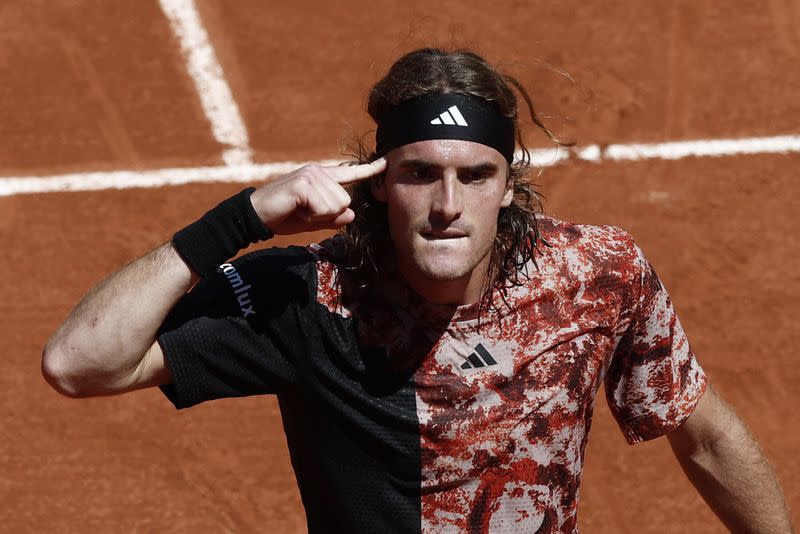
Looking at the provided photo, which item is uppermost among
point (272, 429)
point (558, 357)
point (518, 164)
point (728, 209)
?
point (518, 164)

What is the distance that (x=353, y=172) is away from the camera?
3467mm

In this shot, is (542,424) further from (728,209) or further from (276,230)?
(728,209)

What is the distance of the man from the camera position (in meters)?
3.34

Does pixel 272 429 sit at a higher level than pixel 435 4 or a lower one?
lower

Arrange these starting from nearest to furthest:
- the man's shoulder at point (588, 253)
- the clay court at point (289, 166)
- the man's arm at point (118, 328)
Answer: the man's arm at point (118, 328) < the man's shoulder at point (588, 253) < the clay court at point (289, 166)

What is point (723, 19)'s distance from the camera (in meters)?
7.66

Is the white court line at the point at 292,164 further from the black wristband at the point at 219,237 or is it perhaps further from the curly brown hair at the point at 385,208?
the black wristband at the point at 219,237

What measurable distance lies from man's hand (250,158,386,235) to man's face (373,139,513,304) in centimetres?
17

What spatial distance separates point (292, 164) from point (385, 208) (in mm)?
3527

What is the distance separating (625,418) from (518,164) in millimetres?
929

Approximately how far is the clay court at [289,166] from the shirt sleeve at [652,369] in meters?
2.41

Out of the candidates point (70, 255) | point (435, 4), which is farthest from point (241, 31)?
point (70, 255)

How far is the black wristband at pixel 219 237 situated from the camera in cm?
330

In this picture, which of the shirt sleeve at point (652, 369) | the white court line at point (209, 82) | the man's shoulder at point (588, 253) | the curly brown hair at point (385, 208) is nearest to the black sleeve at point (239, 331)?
the curly brown hair at point (385, 208)
